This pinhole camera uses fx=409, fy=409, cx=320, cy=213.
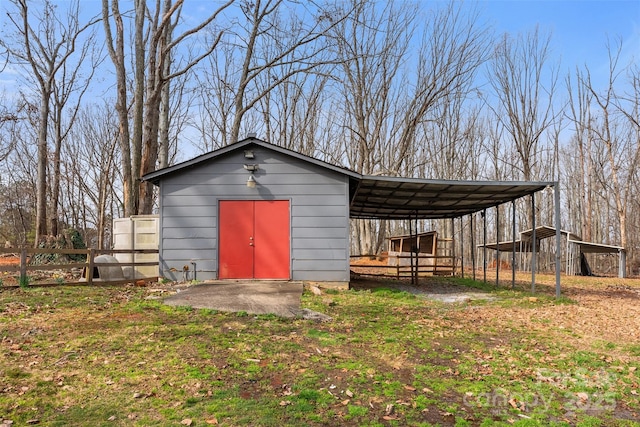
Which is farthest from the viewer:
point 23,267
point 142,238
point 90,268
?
point 142,238

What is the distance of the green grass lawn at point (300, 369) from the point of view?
3.63 metres

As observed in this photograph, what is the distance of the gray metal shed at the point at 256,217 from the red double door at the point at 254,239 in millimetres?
26

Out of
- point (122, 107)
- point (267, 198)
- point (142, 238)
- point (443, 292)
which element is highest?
point (122, 107)

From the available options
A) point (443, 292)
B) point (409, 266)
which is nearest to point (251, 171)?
point (443, 292)

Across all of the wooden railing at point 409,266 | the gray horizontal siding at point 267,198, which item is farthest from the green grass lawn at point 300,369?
the wooden railing at point 409,266

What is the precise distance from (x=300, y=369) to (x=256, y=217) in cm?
624

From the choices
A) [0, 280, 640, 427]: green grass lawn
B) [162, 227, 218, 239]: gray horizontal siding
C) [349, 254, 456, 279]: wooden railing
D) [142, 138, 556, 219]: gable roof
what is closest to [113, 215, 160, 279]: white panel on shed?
[162, 227, 218, 239]: gray horizontal siding

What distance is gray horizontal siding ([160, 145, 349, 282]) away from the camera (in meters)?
10.5

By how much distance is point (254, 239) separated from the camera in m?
10.5

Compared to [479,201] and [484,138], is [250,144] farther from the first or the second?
[484,138]

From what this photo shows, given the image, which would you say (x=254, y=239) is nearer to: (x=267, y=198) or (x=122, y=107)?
(x=267, y=198)

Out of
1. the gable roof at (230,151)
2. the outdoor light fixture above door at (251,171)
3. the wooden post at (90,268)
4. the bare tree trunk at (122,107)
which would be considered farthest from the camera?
the bare tree trunk at (122,107)

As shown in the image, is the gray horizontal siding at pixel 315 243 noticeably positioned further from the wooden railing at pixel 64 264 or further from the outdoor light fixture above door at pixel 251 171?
the wooden railing at pixel 64 264

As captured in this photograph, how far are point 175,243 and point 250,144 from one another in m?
3.19
